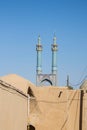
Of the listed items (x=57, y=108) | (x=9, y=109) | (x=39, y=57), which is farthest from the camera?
(x=39, y=57)

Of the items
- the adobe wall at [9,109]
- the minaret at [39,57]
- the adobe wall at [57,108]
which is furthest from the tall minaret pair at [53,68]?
the adobe wall at [9,109]

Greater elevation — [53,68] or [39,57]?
[39,57]

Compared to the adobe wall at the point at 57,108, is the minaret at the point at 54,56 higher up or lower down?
higher up

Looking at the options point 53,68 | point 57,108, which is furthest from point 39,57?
point 57,108

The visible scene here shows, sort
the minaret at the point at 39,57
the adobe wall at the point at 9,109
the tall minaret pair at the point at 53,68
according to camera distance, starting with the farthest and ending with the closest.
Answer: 1. the tall minaret pair at the point at 53,68
2. the minaret at the point at 39,57
3. the adobe wall at the point at 9,109

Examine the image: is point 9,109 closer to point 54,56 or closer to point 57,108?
point 57,108

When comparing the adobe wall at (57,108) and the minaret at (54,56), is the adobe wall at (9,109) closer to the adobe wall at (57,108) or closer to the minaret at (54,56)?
the adobe wall at (57,108)

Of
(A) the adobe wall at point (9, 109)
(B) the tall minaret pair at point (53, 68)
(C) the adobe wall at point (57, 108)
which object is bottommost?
(A) the adobe wall at point (9, 109)

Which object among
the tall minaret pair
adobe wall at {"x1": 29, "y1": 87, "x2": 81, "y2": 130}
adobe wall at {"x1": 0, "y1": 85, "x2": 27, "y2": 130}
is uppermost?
the tall minaret pair

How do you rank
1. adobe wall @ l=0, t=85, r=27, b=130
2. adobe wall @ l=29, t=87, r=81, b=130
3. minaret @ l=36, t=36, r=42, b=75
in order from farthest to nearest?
1. minaret @ l=36, t=36, r=42, b=75
2. adobe wall @ l=29, t=87, r=81, b=130
3. adobe wall @ l=0, t=85, r=27, b=130

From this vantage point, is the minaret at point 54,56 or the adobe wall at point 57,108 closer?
the adobe wall at point 57,108

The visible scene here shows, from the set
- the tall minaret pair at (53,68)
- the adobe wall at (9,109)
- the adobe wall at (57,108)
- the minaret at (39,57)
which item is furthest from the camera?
the tall minaret pair at (53,68)

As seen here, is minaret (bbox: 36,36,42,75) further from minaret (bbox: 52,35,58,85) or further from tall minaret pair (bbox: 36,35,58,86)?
minaret (bbox: 52,35,58,85)

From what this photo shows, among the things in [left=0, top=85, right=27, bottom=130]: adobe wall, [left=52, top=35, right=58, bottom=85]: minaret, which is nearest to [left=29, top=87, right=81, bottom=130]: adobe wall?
[left=0, top=85, right=27, bottom=130]: adobe wall
